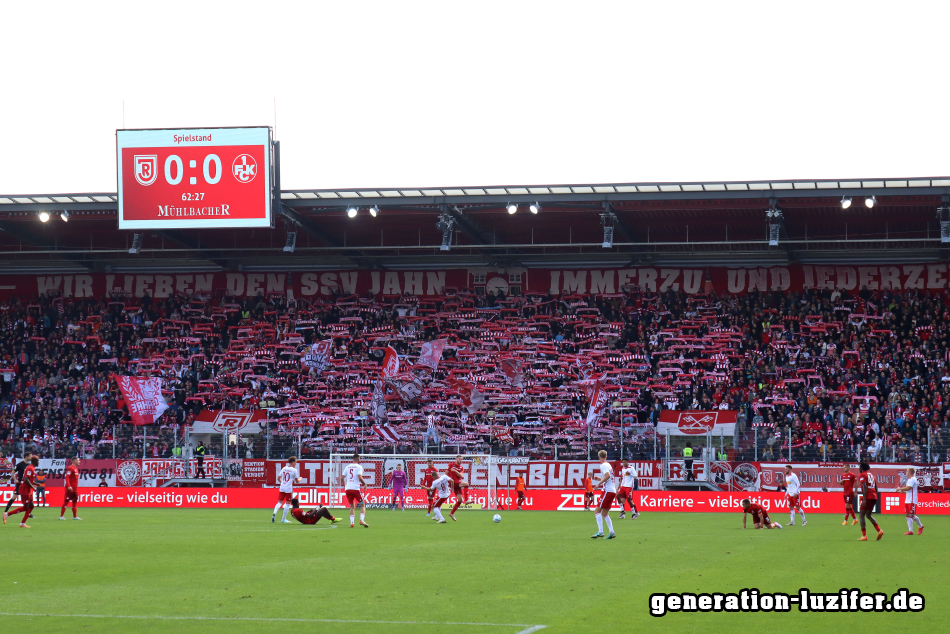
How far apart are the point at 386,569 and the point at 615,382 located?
A: 114 ft

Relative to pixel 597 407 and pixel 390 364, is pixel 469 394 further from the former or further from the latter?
pixel 597 407

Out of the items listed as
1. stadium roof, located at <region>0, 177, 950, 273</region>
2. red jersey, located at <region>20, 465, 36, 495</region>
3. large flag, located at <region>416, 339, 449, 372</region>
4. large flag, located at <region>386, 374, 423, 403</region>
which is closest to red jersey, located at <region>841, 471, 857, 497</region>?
stadium roof, located at <region>0, 177, 950, 273</region>

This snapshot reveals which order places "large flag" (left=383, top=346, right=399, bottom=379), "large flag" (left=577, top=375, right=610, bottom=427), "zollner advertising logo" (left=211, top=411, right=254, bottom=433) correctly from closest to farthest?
"large flag" (left=577, top=375, right=610, bottom=427) < "zollner advertising logo" (left=211, top=411, right=254, bottom=433) < "large flag" (left=383, top=346, right=399, bottom=379)

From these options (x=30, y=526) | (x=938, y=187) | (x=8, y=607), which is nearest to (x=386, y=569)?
(x=8, y=607)

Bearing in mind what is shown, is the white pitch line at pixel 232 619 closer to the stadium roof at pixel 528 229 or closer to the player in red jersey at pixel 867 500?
the player in red jersey at pixel 867 500

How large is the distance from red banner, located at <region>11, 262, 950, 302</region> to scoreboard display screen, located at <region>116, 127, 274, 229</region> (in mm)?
13964

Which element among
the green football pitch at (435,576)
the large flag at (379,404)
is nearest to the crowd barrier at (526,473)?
the large flag at (379,404)

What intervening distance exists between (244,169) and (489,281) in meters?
17.0

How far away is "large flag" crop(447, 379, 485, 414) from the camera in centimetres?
5172

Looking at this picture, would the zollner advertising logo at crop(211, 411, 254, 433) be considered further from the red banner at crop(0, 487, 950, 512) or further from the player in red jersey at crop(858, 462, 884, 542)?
the player in red jersey at crop(858, 462, 884, 542)

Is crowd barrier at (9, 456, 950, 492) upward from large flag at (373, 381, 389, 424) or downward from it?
downward

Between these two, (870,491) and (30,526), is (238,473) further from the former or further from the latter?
(870,491)

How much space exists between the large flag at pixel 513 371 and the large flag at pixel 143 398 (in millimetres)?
16058

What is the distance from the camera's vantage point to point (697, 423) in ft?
151
